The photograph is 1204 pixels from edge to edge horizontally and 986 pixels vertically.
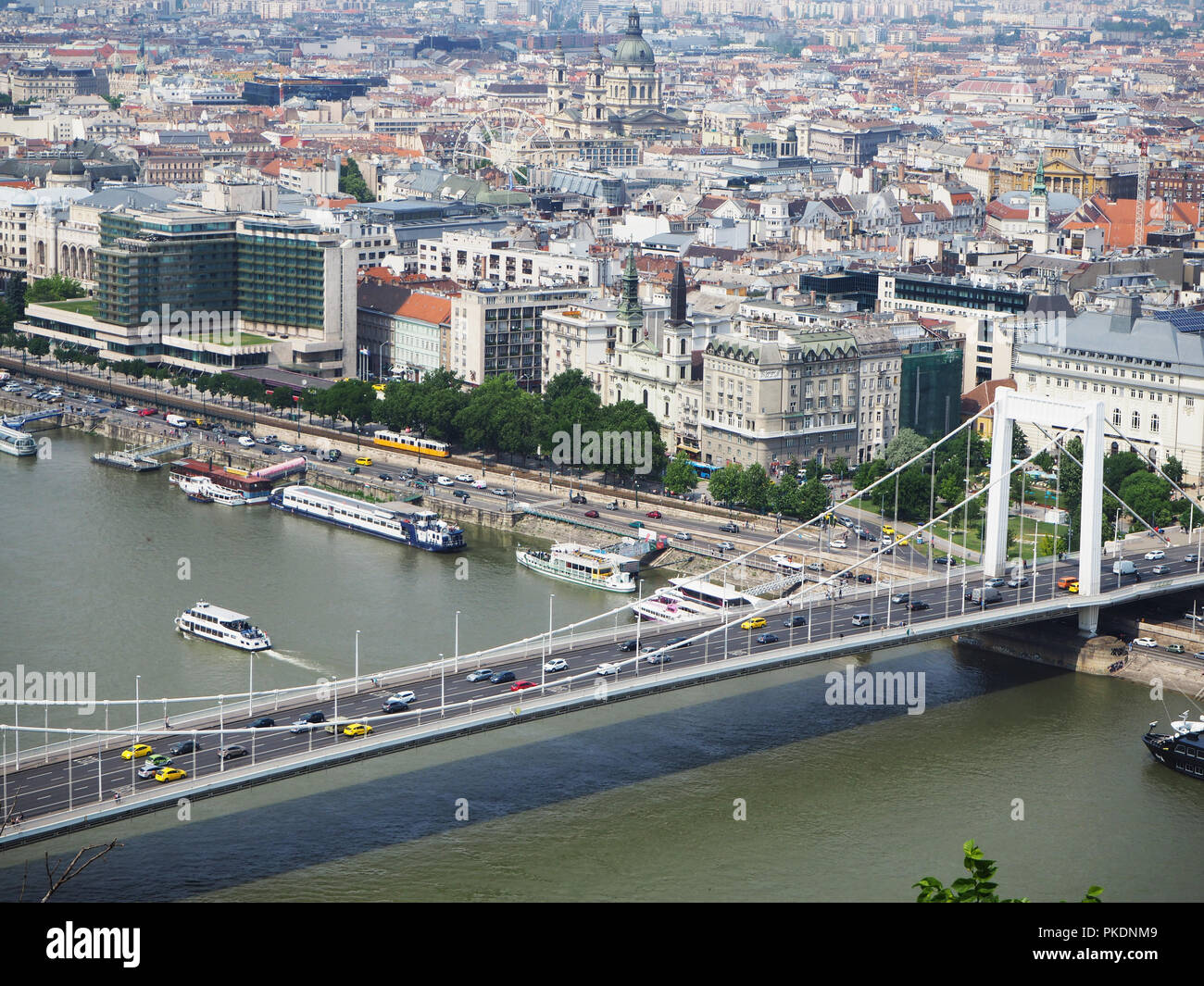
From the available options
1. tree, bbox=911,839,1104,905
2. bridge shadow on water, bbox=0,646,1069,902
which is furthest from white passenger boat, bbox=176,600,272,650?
tree, bbox=911,839,1104,905

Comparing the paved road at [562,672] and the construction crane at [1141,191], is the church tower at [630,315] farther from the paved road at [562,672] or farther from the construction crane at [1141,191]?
the construction crane at [1141,191]

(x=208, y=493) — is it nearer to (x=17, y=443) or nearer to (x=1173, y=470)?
(x=17, y=443)

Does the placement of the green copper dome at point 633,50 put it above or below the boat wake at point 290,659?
above

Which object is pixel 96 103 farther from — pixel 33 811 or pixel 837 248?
pixel 33 811

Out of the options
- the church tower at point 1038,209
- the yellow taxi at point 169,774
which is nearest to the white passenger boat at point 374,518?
the yellow taxi at point 169,774

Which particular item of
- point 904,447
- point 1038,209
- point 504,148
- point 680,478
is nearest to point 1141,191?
point 1038,209
